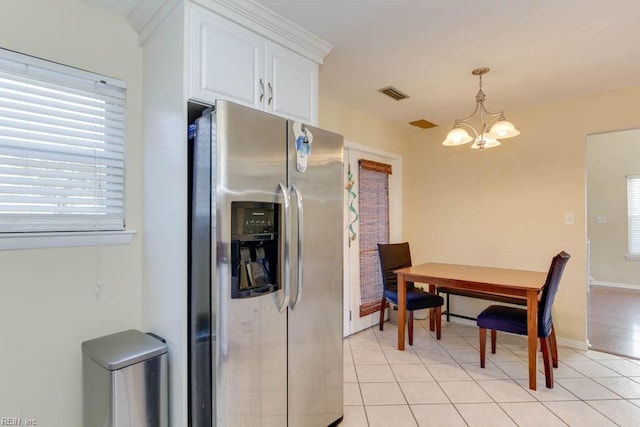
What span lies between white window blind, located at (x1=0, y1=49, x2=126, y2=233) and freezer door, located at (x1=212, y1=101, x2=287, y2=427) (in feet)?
2.76

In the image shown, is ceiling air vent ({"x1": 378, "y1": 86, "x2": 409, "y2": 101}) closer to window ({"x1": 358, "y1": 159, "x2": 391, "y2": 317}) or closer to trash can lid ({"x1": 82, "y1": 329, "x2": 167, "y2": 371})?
window ({"x1": 358, "y1": 159, "x2": 391, "y2": 317})

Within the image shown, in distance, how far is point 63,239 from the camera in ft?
5.36

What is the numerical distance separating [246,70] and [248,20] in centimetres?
27

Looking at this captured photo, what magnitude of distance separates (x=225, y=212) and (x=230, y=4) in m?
1.08

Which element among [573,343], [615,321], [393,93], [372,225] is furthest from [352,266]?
[615,321]

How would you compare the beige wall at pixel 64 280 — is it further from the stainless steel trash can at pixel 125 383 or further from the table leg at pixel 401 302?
the table leg at pixel 401 302

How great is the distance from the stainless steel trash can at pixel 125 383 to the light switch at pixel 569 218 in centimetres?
369

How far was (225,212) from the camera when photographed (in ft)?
4.65

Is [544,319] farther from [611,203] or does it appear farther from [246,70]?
[611,203]

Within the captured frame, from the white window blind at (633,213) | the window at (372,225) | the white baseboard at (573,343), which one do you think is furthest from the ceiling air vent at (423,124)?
the white window blind at (633,213)

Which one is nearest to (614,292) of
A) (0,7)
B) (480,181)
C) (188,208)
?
(480,181)

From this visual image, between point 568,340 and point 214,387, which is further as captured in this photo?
point 568,340

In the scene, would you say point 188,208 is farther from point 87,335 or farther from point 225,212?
point 87,335

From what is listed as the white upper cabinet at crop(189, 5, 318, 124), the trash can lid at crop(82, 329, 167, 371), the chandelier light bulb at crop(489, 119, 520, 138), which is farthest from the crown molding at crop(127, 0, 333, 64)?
the trash can lid at crop(82, 329, 167, 371)
